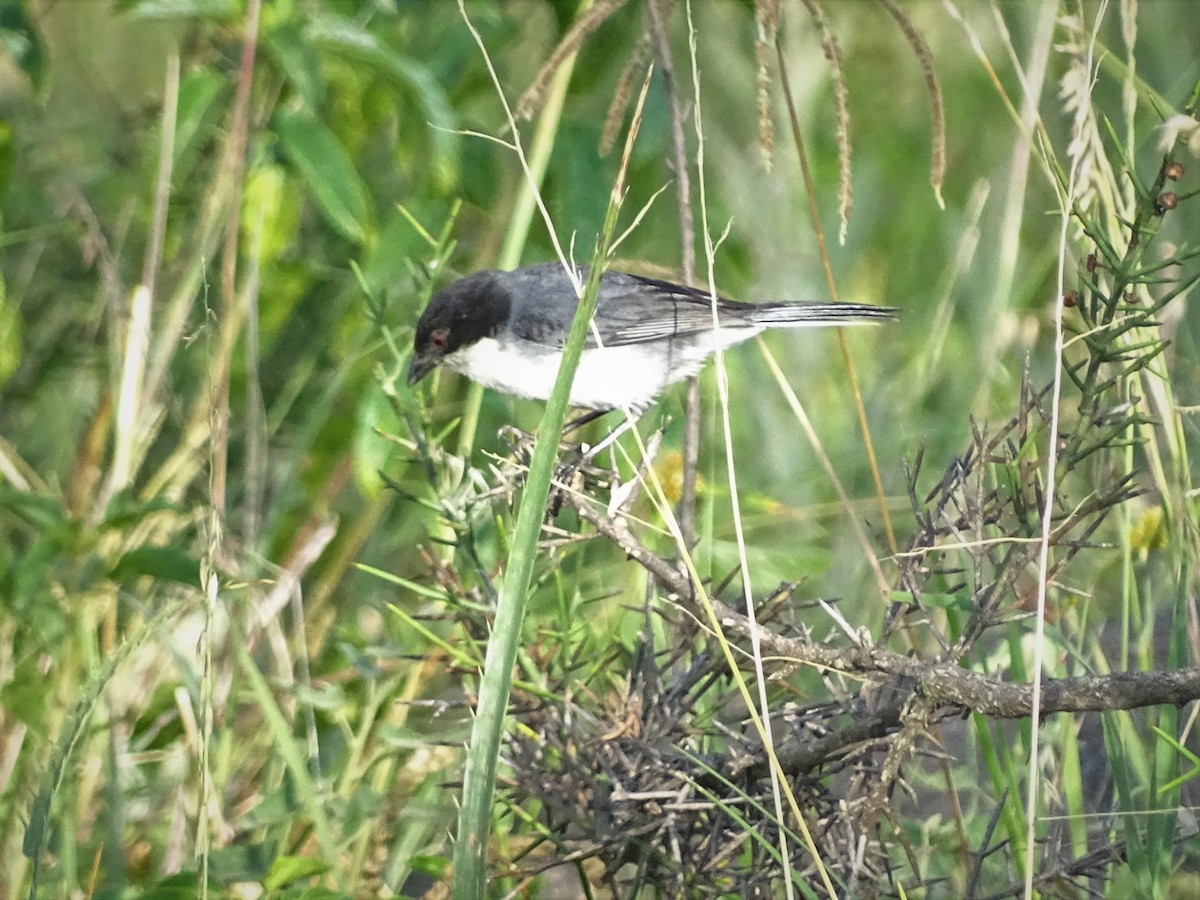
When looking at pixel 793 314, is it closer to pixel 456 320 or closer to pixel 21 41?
pixel 456 320

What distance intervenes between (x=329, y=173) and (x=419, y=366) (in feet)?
1.66

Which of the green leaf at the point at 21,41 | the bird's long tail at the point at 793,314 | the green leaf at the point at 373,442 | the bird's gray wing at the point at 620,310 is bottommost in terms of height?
the green leaf at the point at 373,442

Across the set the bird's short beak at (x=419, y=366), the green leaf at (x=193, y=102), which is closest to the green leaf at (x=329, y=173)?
the green leaf at (x=193, y=102)

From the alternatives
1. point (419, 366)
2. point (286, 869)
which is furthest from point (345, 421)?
point (286, 869)

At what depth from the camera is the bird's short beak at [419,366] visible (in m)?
3.02

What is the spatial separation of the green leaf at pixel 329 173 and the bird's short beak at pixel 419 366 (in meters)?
0.33

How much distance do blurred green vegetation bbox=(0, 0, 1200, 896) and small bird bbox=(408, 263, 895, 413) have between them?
0.10 m

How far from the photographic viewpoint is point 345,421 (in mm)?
3268

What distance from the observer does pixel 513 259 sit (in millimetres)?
2621

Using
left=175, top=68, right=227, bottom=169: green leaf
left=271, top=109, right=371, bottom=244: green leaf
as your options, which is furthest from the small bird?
left=175, top=68, right=227, bottom=169: green leaf

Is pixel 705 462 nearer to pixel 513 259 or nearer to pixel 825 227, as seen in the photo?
pixel 513 259

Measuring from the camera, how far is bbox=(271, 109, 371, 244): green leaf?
8.96 ft

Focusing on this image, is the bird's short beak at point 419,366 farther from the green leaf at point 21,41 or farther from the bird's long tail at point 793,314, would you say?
the green leaf at point 21,41

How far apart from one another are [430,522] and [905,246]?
2.58m
